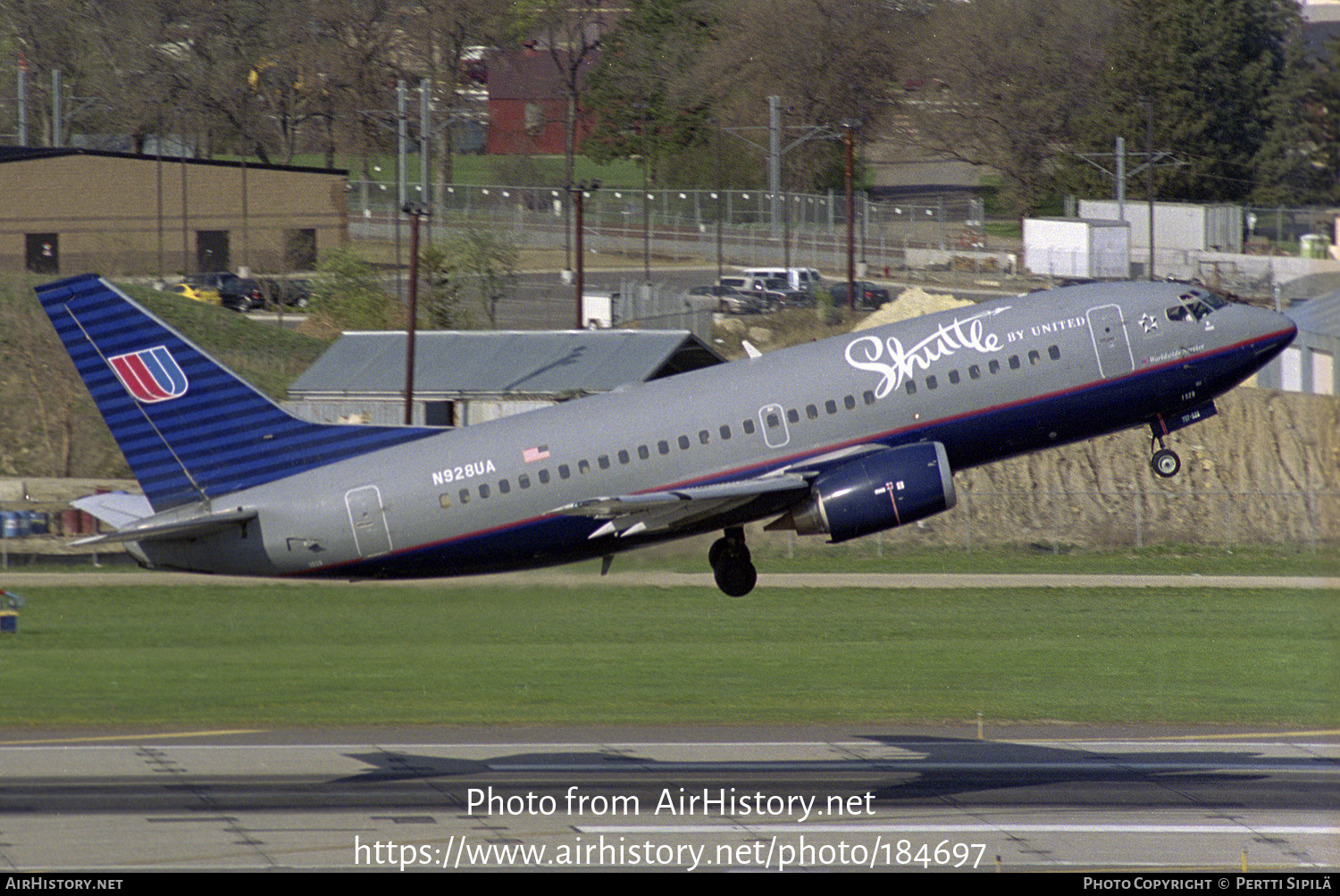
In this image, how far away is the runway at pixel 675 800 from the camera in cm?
3547

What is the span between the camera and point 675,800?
40469 mm

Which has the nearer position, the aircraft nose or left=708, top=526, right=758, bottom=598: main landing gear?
the aircraft nose

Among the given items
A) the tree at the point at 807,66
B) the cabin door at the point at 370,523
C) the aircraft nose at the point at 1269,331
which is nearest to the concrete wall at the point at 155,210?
the tree at the point at 807,66

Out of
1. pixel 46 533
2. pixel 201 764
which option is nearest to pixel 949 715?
pixel 201 764

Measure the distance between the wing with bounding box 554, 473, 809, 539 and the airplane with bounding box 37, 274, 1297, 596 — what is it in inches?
3.1

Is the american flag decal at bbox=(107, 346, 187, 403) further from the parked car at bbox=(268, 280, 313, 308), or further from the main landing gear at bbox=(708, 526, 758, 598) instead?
the parked car at bbox=(268, 280, 313, 308)

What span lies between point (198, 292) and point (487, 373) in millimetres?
51467

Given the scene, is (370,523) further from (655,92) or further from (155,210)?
(655,92)

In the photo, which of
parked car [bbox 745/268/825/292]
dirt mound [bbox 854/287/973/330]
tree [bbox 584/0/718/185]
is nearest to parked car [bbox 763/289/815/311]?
parked car [bbox 745/268/825/292]

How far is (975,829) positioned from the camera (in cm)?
3822

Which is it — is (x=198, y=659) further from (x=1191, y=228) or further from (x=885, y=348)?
(x=1191, y=228)

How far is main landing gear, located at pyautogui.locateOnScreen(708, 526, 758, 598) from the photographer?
1645 inches

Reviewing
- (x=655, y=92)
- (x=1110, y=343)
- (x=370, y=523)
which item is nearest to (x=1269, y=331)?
(x=1110, y=343)

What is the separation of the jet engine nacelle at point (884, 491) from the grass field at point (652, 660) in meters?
9.86
